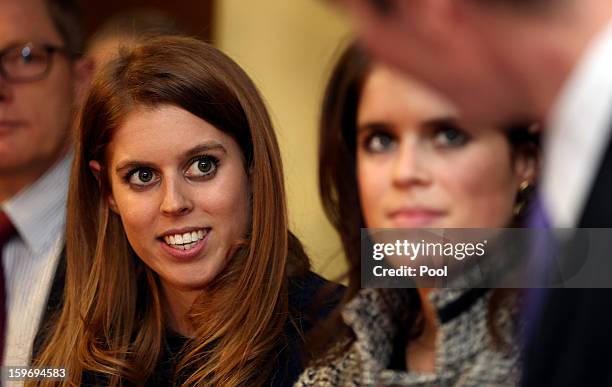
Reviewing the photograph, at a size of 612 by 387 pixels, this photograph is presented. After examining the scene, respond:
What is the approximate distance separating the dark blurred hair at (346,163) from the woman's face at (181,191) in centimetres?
19

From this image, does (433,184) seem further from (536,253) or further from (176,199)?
(176,199)

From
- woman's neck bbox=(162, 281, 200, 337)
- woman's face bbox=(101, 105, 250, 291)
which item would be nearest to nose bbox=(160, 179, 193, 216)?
woman's face bbox=(101, 105, 250, 291)

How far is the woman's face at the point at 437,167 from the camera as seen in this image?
96 cm

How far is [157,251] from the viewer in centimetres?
129

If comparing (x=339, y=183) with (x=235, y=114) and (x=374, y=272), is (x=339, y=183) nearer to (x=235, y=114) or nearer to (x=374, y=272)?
(x=374, y=272)

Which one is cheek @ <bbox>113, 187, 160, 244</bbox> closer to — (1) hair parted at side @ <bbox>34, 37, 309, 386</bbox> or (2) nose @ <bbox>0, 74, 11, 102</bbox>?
(1) hair parted at side @ <bbox>34, 37, 309, 386</bbox>

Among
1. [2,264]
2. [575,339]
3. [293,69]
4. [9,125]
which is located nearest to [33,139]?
[9,125]

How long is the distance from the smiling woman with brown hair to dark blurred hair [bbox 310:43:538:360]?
0.44 feet

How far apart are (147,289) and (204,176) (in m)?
0.22

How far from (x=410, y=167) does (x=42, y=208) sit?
0.80m

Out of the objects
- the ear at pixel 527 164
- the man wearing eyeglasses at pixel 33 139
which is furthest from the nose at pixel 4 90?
the ear at pixel 527 164

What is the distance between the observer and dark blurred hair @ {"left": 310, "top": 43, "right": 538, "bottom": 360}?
1.02 metres

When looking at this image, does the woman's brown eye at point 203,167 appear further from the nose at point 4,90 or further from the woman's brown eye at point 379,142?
the nose at point 4,90

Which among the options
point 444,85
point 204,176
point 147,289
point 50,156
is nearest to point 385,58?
point 444,85
